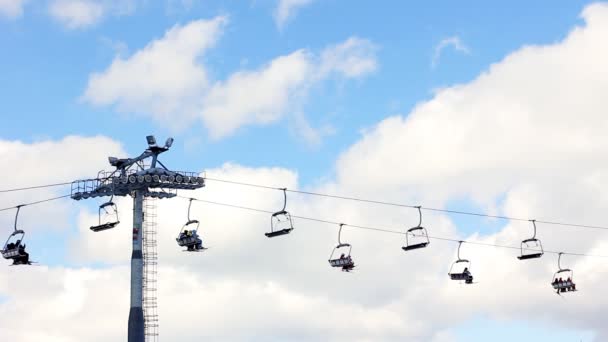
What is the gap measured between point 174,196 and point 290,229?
115 feet

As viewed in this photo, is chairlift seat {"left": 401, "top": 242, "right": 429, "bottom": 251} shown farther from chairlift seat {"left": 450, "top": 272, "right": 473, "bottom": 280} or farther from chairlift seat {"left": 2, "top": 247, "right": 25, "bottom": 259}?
chairlift seat {"left": 2, "top": 247, "right": 25, "bottom": 259}

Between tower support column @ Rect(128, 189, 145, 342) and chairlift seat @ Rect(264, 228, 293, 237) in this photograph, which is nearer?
chairlift seat @ Rect(264, 228, 293, 237)

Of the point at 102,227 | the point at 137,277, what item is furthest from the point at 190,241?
Result: the point at 137,277

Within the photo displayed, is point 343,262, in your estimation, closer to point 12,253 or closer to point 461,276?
point 461,276

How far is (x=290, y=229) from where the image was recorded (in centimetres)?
8175

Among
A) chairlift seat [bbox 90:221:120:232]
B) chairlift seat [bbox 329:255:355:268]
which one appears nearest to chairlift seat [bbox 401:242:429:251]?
chairlift seat [bbox 329:255:355:268]

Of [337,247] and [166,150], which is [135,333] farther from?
[337,247]

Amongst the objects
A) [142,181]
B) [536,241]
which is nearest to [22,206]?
[142,181]

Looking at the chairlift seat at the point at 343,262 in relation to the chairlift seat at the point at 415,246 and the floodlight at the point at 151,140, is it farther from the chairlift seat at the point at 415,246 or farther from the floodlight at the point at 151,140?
the floodlight at the point at 151,140

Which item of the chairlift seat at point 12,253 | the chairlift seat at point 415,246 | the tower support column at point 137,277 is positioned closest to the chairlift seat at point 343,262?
the chairlift seat at point 415,246

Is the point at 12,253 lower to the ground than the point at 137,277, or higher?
lower

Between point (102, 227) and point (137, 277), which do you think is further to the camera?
point (137, 277)

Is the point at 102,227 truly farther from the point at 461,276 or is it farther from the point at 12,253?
the point at 461,276

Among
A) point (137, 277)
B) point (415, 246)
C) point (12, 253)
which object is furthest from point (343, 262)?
point (137, 277)
